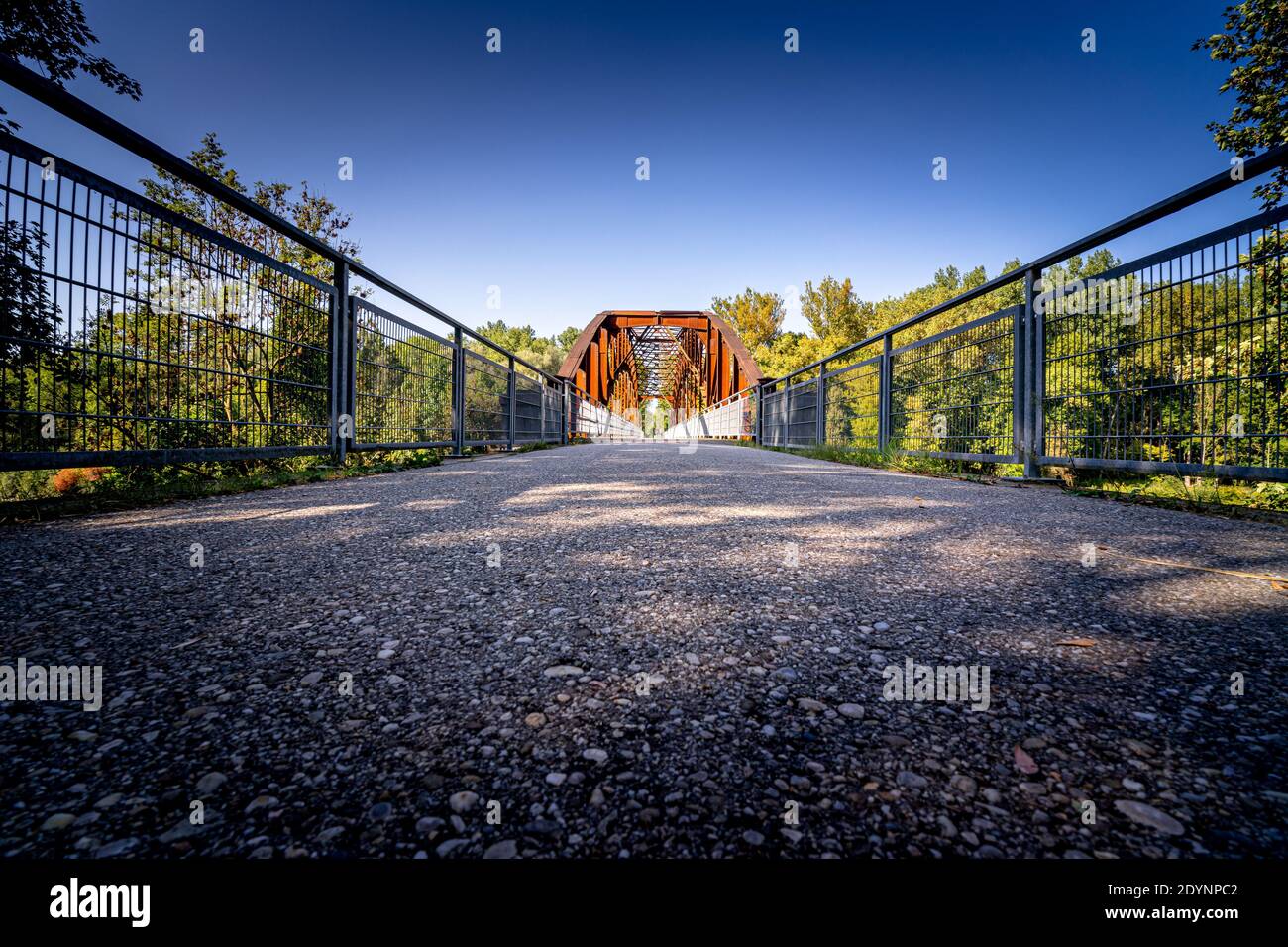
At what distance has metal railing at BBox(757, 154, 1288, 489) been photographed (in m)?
2.78

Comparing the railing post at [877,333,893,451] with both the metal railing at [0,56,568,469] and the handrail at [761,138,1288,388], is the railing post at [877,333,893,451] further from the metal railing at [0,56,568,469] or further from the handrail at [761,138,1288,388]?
the metal railing at [0,56,568,469]

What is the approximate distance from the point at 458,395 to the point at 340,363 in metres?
2.61

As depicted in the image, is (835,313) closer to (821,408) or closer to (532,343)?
(821,408)

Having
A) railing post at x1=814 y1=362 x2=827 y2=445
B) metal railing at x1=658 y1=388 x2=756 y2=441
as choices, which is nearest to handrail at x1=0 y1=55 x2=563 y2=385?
railing post at x1=814 y1=362 x2=827 y2=445

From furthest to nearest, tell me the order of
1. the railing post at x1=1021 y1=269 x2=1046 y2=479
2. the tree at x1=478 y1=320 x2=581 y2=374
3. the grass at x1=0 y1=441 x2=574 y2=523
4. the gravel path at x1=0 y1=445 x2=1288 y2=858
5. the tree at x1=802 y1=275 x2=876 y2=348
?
the tree at x1=478 y1=320 x2=581 y2=374, the tree at x1=802 y1=275 x2=876 y2=348, the railing post at x1=1021 y1=269 x2=1046 y2=479, the grass at x1=0 y1=441 x2=574 y2=523, the gravel path at x1=0 y1=445 x2=1288 y2=858

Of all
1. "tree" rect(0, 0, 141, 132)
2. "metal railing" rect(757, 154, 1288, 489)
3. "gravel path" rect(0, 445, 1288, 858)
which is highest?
"tree" rect(0, 0, 141, 132)

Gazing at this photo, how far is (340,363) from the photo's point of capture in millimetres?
4809

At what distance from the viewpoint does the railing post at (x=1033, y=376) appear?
13.9 ft

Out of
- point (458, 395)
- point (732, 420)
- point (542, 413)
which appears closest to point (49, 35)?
point (458, 395)

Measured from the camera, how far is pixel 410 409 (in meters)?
6.16

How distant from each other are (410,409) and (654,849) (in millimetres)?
6243

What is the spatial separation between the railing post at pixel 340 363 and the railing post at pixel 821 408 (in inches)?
288

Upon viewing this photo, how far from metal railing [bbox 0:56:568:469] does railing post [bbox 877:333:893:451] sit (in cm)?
570
